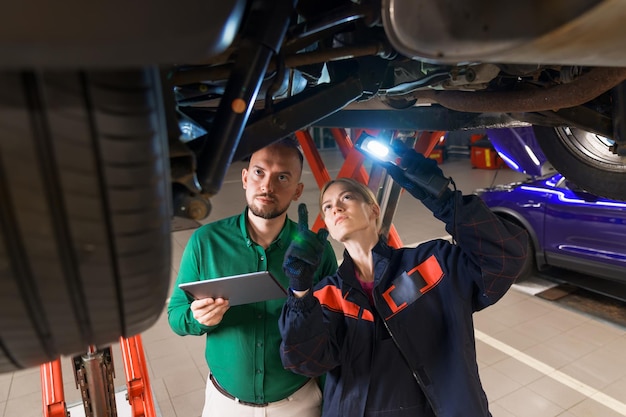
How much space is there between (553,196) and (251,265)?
103 inches

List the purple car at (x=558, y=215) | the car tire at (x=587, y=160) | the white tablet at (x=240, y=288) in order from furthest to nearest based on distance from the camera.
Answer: the purple car at (x=558, y=215)
the car tire at (x=587, y=160)
the white tablet at (x=240, y=288)

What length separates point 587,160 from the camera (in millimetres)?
1543

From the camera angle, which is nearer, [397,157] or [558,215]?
[397,157]

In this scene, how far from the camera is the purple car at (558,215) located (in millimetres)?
2717

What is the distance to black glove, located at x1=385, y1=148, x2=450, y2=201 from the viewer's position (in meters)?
1.15

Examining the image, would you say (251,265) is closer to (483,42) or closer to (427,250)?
(427,250)

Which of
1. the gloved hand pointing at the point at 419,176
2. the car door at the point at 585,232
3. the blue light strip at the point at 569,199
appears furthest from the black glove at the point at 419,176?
the blue light strip at the point at 569,199

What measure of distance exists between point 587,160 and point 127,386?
1846 mm

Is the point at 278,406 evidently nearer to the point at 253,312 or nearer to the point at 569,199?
the point at 253,312

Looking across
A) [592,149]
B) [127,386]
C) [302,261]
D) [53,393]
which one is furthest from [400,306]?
[53,393]

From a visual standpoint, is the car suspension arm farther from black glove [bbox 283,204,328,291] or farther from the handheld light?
the handheld light

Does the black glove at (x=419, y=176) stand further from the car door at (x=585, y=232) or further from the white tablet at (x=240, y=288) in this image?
the car door at (x=585, y=232)

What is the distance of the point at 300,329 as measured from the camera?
113cm

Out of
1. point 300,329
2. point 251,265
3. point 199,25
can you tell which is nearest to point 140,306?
point 199,25
